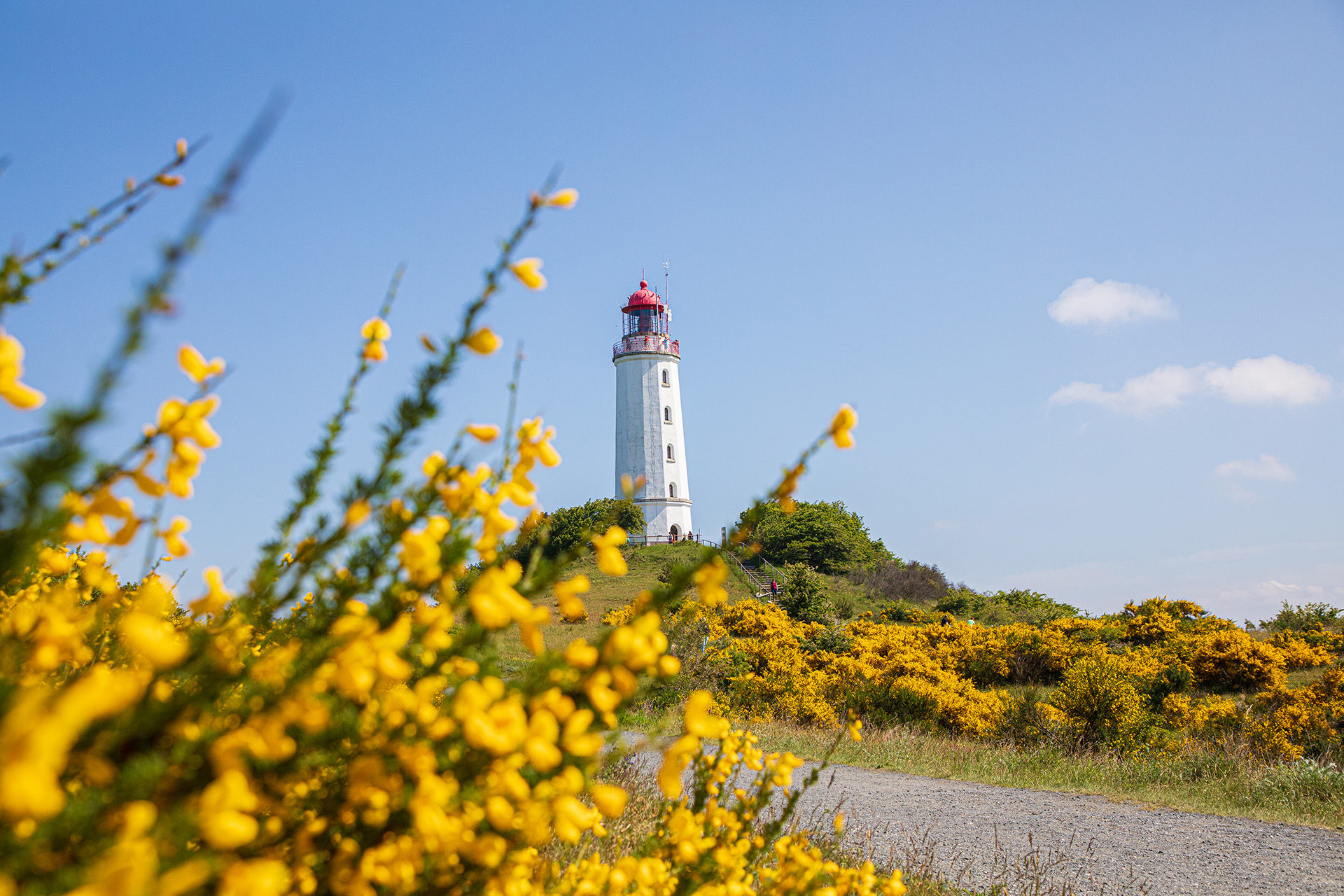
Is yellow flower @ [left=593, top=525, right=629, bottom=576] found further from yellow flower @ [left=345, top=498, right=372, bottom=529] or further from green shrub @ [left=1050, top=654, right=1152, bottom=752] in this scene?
green shrub @ [left=1050, top=654, right=1152, bottom=752]

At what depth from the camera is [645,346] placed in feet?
116

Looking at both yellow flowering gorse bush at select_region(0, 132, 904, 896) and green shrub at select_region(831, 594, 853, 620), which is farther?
green shrub at select_region(831, 594, 853, 620)

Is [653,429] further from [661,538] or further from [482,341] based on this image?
[482,341]

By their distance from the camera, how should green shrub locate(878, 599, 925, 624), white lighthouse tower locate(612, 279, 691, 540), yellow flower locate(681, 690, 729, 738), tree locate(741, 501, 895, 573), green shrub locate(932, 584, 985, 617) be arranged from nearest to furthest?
yellow flower locate(681, 690, 729, 738), green shrub locate(878, 599, 925, 624), green shrub locate(932, 584, 985, 617), tree locate(741, 501, 895, 573), white lighthouse tower locate(612, 279, 691, 540)

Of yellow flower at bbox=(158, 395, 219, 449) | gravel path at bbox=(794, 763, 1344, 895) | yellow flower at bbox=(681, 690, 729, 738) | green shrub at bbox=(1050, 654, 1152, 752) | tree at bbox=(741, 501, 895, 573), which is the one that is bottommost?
gravel path at bbox=(794, 763, 1344, 895)

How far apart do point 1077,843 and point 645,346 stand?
30730 mm

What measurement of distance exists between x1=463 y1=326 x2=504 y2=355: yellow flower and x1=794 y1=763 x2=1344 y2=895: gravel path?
14.7ft

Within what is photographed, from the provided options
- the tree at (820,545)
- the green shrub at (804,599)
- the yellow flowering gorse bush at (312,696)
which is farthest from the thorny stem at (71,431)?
the tree at (820,545)

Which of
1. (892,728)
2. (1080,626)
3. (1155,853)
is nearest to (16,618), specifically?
(1155,853)

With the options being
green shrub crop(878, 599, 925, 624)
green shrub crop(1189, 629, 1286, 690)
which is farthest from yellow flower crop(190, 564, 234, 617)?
green shrub crop(878, 599, 925, 624)

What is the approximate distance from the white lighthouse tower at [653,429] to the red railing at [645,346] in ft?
0.11

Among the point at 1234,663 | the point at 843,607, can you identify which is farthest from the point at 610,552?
the point at 843,607

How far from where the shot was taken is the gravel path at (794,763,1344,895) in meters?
5.37

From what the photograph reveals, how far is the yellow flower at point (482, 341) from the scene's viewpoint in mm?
1135
